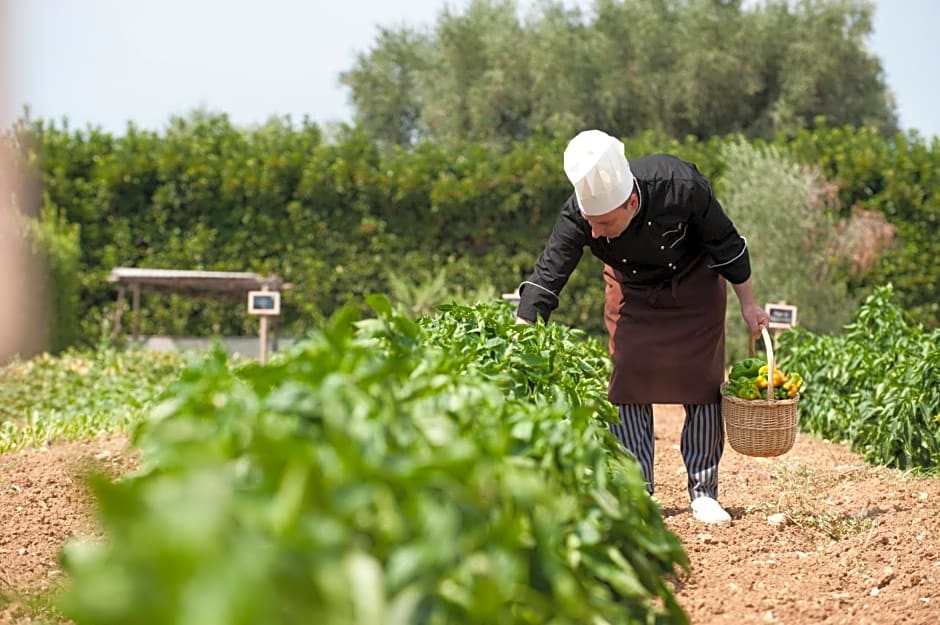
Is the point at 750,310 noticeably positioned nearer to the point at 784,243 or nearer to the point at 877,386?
the point at 877,386

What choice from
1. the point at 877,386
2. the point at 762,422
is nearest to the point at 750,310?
the point at 762,422

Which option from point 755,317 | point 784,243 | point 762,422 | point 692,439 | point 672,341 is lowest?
point 692,439

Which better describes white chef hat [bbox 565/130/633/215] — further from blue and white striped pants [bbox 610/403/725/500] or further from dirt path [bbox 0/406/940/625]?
dirt path [bbox 0/406/940/625]

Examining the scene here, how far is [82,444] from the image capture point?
536cm

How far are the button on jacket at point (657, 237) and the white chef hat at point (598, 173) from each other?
220mm

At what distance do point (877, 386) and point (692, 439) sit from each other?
6.16ft

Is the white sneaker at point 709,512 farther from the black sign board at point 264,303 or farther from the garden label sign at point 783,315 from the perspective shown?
the black sign board at point 264,303

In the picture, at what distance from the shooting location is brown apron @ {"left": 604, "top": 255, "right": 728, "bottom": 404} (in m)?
3.86

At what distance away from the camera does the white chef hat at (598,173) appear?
327cm

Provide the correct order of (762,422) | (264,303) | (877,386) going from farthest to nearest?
(264,303) < (877,386) < (762,422)

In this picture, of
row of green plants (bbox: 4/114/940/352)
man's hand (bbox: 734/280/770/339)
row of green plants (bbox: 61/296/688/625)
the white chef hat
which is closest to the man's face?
the white chef hat

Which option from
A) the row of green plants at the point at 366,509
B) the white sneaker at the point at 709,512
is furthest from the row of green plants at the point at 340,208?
the row of green plants at the point at 366,509

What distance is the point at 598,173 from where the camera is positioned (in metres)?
3.27

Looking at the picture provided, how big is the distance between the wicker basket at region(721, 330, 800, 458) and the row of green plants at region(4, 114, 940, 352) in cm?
752
